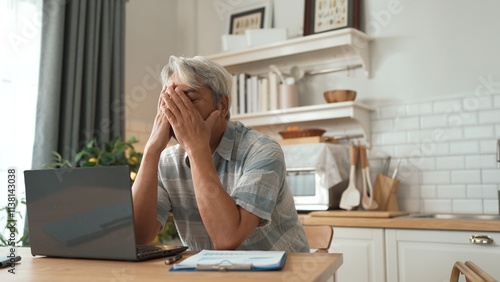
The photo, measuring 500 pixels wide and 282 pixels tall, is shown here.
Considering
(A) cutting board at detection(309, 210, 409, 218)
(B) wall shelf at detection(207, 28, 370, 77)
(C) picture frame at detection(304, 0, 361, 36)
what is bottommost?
(A) cutting board at detection(309, 210, 409, 218)

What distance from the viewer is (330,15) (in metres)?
3.41

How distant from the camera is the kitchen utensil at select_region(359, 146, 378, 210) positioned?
116 inches

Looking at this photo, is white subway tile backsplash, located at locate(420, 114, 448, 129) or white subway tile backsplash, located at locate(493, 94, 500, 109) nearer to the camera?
white subway tile backsplash, located at locate(493, 94, 500, 109)

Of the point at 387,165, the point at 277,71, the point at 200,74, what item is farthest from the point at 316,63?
the point at 200,74

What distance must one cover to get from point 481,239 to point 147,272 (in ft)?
5.75

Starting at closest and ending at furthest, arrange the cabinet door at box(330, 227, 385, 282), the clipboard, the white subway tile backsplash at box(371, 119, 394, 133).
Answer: the clipboard → the cabinet door at box(330, 227, 385, 282) → the white subway tile backsplash at box(371, 119, 394, 133)

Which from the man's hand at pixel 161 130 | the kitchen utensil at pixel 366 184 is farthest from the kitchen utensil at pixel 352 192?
the man's hand at pixel 161 130

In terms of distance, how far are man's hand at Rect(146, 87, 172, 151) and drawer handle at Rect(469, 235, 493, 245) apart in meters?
1.49

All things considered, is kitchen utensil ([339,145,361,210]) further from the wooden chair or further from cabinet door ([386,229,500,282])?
the wooden chair

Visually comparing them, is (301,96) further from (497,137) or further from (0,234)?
(0,234)

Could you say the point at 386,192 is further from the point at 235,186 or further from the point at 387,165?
the point at 235,186

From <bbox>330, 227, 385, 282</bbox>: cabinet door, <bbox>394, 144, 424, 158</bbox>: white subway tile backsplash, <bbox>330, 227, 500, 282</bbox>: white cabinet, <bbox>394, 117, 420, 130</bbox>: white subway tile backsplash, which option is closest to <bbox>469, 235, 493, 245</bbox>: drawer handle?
<bbox>330, 227, 500, 282</bbox>: white cabinet

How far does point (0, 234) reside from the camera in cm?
267

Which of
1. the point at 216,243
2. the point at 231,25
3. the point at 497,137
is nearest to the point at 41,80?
the point at 231,25
